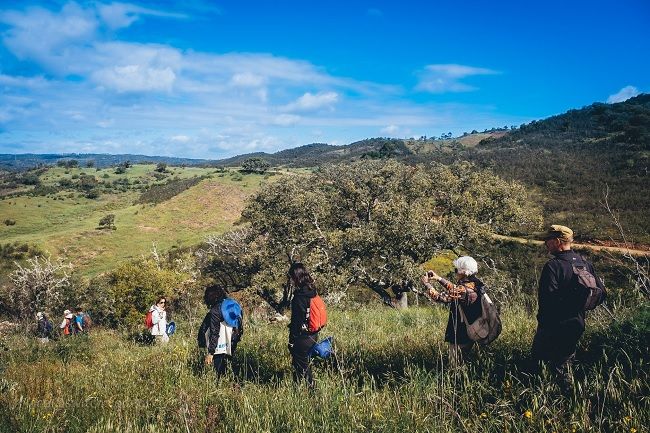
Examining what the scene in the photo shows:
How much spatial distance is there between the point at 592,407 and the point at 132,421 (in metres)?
4.16

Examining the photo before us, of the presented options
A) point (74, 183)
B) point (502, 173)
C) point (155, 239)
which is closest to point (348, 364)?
point (502, 173)

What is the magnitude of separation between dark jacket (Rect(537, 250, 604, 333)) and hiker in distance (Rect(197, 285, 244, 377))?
399 cm

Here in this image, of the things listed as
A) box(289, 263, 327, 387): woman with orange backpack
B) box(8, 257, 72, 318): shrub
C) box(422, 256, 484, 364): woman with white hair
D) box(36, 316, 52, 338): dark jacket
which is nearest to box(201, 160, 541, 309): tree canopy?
box(36, 316, 52, 338): dark jacket

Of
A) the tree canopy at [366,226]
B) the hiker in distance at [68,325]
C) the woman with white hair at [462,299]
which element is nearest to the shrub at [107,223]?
the tree canopy at [366,226]

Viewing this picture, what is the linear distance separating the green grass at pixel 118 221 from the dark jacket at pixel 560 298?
51.2 metres

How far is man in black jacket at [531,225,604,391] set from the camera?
403 cm

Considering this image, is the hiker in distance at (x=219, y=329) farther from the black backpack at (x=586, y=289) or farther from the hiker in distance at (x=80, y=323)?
the hiker in distance at (x=80, y=323)

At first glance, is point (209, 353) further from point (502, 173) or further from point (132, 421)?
point (502, 173)

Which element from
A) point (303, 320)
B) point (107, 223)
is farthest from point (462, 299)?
point (107, 223)

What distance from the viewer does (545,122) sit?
107438mm

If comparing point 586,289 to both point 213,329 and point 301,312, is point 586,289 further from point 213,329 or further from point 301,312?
point 213,329

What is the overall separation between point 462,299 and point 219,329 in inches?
132

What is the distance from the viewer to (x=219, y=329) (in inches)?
232

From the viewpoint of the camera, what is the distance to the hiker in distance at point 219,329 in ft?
19.1
